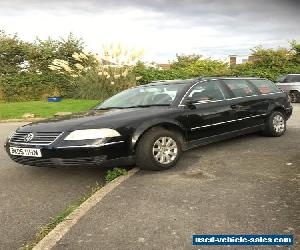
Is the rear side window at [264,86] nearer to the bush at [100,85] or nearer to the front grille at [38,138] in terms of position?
the front grille at [38,138]

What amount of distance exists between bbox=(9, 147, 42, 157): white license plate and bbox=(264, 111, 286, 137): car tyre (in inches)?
175

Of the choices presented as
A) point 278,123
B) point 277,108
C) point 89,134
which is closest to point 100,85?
point 277,108

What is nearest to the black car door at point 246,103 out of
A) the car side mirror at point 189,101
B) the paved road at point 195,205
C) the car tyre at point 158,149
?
the car side mirror at point 189,101

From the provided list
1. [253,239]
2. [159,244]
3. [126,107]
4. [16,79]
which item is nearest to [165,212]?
[159,244]

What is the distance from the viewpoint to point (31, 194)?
16.0 ft

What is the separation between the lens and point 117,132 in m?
5.25

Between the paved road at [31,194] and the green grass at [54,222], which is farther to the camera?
the paved road at [31,194]

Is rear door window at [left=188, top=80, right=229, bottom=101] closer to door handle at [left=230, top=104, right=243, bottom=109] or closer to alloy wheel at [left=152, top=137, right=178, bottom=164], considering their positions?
door handle at [left=230, top=104, right=243, bottom=109]

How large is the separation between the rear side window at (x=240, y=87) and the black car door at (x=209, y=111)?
9.3 inches

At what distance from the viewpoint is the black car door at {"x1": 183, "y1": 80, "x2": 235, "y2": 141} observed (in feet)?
20.3

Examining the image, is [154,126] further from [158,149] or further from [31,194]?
[31,194]

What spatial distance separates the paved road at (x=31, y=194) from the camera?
377 centimetres

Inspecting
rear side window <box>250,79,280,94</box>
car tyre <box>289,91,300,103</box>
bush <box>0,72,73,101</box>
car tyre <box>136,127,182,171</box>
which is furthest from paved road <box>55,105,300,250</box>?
bush <box>0,72,73,101</box>

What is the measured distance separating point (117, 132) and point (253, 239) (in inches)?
97.6
